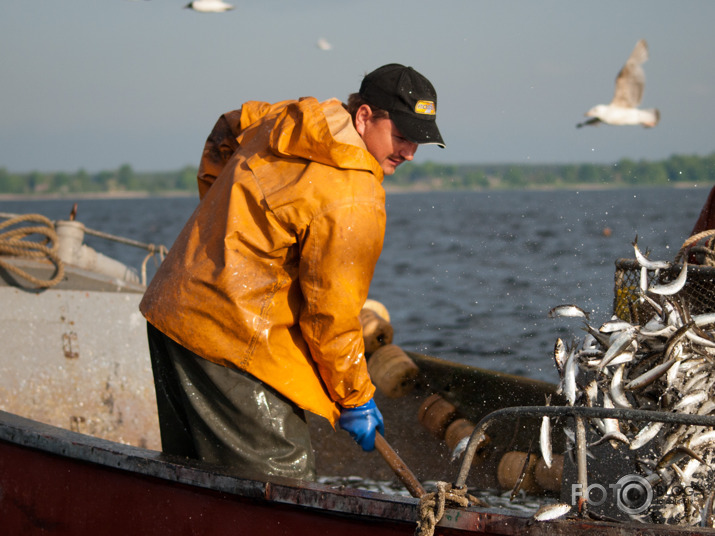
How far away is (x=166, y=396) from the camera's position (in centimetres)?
359

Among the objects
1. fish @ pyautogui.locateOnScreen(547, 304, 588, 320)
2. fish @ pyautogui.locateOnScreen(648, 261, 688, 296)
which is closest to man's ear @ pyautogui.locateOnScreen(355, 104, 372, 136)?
fish @ pyautogui.locateOnScreen(547, 304, 588, 320)

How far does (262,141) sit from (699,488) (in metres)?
2.25

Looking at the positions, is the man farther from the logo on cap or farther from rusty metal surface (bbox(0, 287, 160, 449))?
rusty metal surface (bbox(0, 287, 160, 449))

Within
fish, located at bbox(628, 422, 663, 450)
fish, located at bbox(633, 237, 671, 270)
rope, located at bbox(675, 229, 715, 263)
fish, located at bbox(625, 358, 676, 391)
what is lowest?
fish, located at bbox(628, 422, 663, 450)

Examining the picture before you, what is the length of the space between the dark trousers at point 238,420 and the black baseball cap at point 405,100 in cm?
122

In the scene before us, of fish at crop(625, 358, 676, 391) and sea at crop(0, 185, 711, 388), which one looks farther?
sea at crop(0, 185, 711, 388)

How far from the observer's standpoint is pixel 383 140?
328 cm

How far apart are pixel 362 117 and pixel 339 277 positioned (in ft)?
2.33

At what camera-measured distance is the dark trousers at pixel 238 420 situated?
326cm

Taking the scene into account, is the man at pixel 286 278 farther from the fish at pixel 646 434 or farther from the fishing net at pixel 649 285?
the fishing net at pixel 649 285

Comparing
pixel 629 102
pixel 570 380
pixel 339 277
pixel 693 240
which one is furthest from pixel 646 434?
pixel 629 102

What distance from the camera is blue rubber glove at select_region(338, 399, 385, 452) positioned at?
3.45 meters

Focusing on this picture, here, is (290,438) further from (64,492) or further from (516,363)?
(516,363)

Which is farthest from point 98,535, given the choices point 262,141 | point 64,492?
point 262,141
